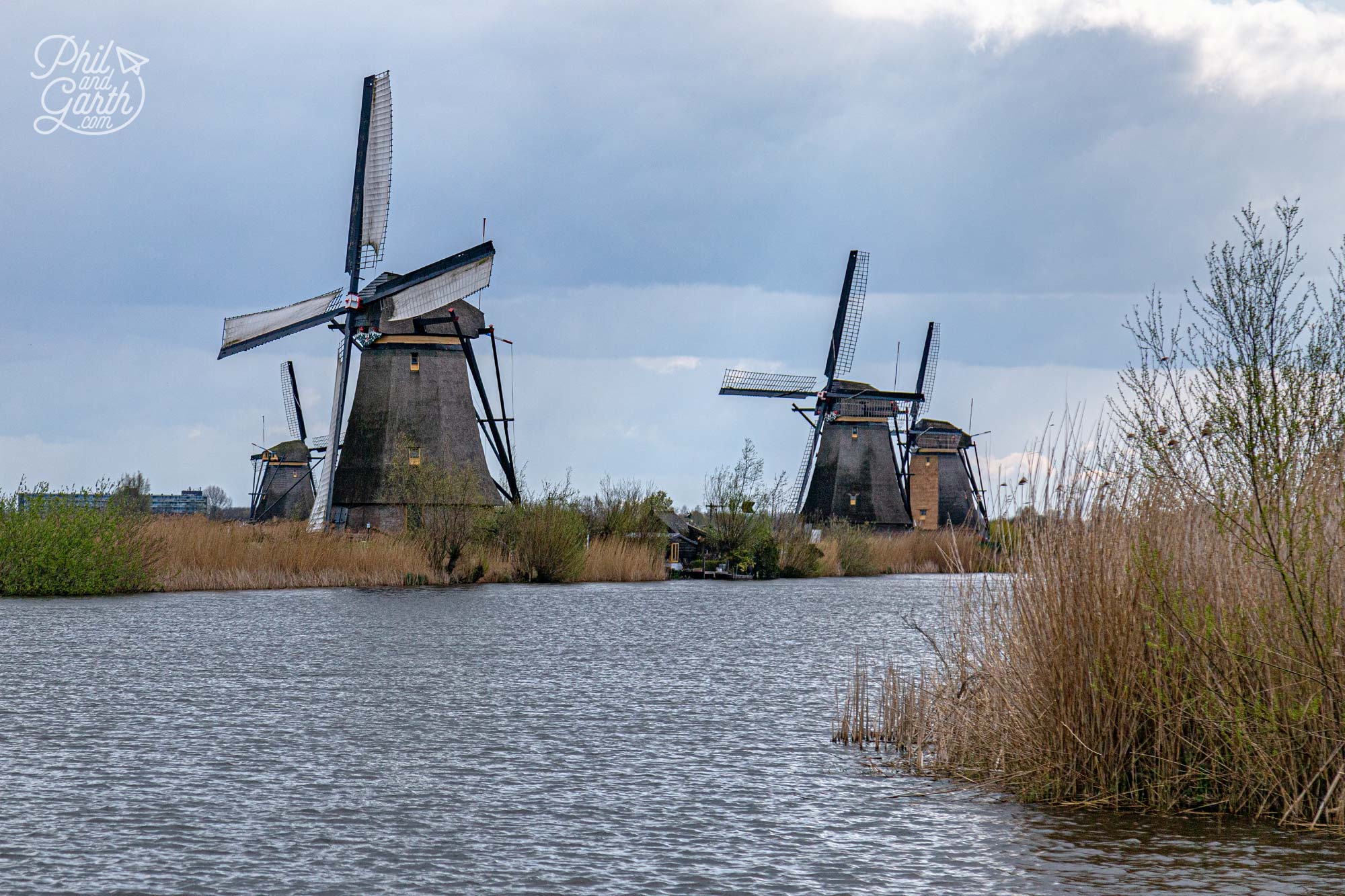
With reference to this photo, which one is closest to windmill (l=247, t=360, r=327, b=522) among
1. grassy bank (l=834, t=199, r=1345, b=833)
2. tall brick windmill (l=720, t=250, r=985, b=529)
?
tall brick windmill (l=720, t=250, r=985, b=529)

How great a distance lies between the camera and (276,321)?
3869 centimetres

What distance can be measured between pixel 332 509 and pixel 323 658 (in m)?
22.5

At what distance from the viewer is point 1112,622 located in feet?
25.3

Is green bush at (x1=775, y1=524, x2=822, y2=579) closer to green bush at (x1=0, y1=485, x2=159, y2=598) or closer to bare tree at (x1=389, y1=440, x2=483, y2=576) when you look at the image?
bare tree at (x1=389, y1=440, x2=483, y2=576)

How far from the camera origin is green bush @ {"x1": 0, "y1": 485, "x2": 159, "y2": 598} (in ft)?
85.5

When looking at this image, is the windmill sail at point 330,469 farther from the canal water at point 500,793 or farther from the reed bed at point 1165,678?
the reed bed at point 1165,678

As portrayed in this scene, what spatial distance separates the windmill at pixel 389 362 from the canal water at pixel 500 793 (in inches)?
797

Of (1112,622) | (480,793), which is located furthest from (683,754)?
(1112,622)

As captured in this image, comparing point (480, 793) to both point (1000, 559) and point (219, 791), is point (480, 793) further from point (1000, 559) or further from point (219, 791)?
point (1000, 559)

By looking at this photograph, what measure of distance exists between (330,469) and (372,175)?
870 centimetres

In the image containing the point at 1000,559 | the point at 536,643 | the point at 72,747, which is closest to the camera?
the point at 1000,559

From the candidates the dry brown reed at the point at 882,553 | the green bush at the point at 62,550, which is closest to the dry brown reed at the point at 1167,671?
the green bush at the point at 62,550

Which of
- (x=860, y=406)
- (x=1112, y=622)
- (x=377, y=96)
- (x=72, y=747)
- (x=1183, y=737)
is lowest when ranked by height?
(x=72, y=747)

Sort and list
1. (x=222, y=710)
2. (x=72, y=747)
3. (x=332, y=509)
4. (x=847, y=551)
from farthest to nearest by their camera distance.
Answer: (x=847, y=551) < (x=332, y=509) < (x=222, y=710) < (x=72, y=747)
